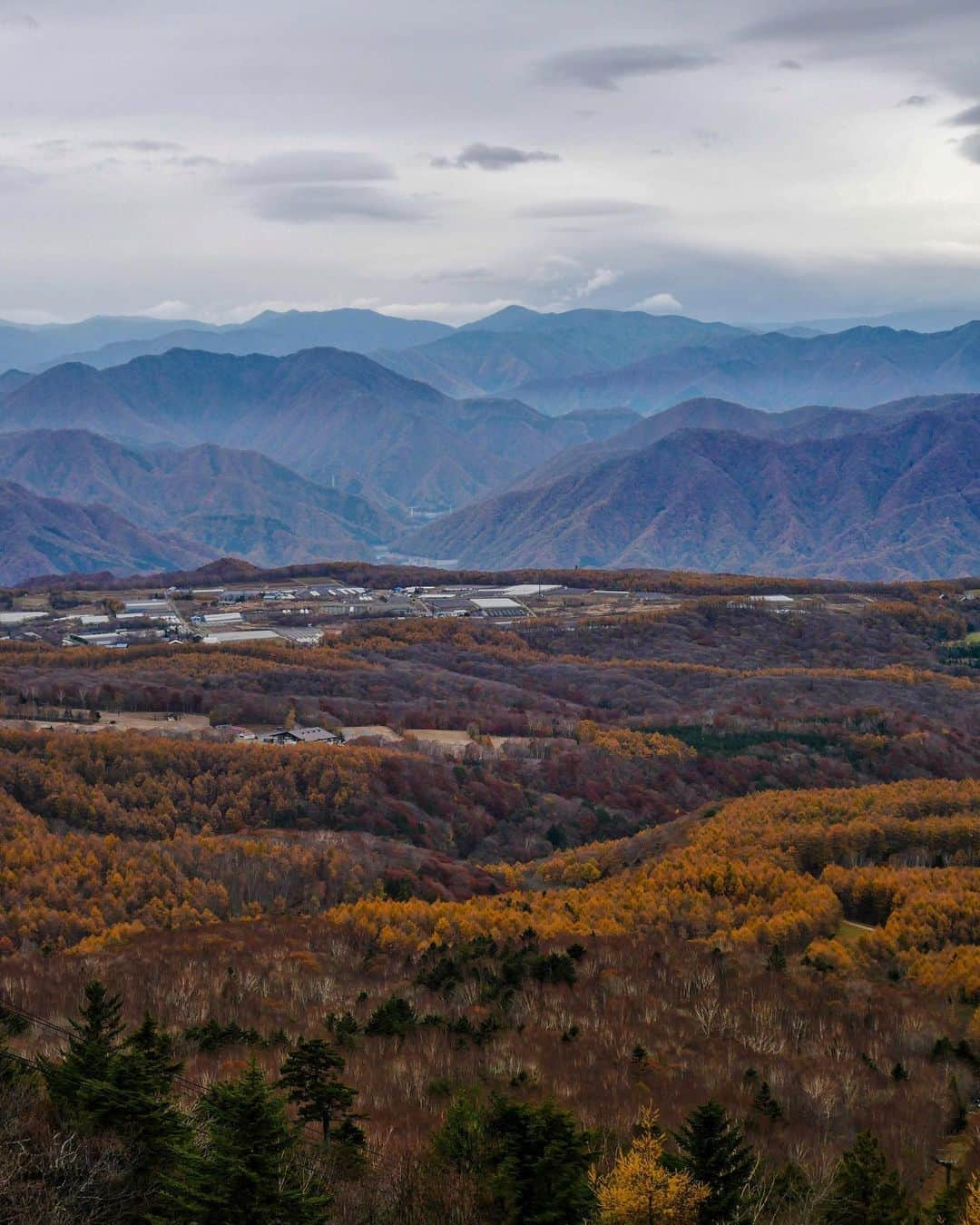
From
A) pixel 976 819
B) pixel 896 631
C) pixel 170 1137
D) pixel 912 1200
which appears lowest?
pixel 896 631

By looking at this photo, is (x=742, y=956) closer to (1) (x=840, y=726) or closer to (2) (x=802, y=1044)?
(2) (x=802, y=1044)

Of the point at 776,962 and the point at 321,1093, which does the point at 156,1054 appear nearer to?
the point at 321,1093

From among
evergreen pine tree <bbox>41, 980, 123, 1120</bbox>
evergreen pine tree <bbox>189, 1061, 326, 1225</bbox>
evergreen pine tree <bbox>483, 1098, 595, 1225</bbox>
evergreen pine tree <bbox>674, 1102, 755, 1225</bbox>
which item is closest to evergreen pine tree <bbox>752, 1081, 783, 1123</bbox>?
evergreen pine tree <bbox>674, 1102, 755, 1225</bbox>

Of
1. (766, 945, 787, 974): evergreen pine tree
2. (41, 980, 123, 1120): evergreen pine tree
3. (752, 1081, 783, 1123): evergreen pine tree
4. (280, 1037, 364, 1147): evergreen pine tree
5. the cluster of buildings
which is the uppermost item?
(41, 980, 123, 1120): evergreen pine tree

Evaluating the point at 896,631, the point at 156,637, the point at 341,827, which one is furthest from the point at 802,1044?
the point at 896,631

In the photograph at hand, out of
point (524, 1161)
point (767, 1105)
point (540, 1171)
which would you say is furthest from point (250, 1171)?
point (767, 1105)

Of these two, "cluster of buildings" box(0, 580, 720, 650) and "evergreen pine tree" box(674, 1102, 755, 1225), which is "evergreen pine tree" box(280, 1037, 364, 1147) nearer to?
"evergreen pine tree" box(674, 1102, 755, 1225)

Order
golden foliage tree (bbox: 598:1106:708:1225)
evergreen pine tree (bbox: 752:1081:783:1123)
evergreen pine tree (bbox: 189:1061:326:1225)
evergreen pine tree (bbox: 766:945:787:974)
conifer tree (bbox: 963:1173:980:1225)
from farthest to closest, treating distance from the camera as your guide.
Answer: evergreen pine tree (bbox: 766:945:787:974), evergreen pine tree (bbox: 752:1081:783:1123), golden foliage tree (bbox: 598:1106:708:1225), conifer tree (bbox: 963:1173:980:1225), evergreen pine tree (bbox: 189:1061:326:1225)
